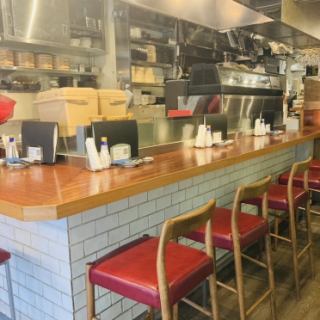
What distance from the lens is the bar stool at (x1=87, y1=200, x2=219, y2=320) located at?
125 cm

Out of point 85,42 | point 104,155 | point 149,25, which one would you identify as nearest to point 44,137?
point 104,155

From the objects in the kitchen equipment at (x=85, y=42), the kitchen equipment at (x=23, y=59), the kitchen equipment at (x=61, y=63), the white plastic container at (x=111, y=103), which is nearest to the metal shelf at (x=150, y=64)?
the kitchen equipment at (x=85, y=42)

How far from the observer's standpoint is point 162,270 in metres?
1.25

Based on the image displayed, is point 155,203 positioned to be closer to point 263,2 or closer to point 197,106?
point 197,106

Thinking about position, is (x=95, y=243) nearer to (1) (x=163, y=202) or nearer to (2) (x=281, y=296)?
(1) (x=163, y=202)

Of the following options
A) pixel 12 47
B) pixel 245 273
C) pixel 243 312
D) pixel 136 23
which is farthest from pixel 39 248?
pixel 136 23

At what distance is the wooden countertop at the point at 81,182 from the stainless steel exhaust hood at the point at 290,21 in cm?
160

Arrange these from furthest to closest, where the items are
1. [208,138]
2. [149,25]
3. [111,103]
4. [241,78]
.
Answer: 1. [149,25]
2. [241,78]
3. [208,138]
4. [111,103]

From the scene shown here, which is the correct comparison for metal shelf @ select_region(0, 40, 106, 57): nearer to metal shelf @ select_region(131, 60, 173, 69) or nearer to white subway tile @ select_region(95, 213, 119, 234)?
metal shelf @ select_region(131, 60, 173, 69)

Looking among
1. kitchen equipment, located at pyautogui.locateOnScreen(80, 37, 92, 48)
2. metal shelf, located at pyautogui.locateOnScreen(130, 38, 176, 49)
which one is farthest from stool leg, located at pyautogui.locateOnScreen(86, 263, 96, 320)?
metal shelf, located at pyautogui.locateOnScreen(130, 38, 176, 49)

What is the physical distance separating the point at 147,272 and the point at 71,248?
1.53 ft

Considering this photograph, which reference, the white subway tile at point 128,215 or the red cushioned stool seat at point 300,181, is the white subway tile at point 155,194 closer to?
the white subway tile at point 128,215

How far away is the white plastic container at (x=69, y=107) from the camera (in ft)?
7.36

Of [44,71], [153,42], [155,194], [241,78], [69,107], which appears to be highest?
[153,42]
